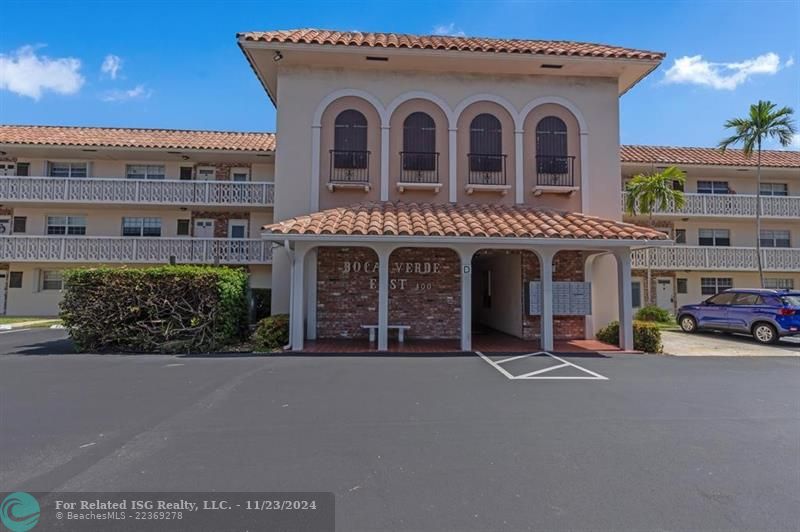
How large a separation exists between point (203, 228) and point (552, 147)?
16.1 meters

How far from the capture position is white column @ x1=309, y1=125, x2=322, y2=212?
513 inches

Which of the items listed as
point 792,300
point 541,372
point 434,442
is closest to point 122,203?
point 541,372

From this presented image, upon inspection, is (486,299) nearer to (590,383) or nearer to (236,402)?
(590,383)

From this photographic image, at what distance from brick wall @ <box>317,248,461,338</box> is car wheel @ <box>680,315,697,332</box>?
30.3 ft

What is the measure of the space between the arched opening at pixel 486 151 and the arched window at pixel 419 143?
120cm

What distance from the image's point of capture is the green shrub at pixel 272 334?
10891 millimetres

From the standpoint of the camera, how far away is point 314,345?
1152 cm

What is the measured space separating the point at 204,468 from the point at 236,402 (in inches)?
89.3

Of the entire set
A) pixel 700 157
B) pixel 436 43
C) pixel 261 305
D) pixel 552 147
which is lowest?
pixel 261 305

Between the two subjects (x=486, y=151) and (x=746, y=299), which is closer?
(x=486, y=151)

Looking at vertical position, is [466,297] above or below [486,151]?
below

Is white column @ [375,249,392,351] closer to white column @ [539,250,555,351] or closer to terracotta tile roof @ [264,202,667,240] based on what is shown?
terracotta tile roof @ [264,202,667,240]

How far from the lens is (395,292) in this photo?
42.9 ft

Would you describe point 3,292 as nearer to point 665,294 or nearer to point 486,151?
point 486,151
